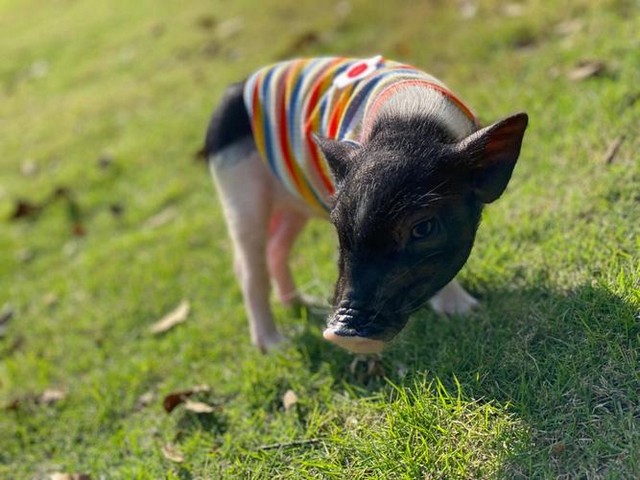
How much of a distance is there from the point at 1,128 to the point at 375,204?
6.33m

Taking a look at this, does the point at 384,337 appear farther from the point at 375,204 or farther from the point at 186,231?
the point at 186,231

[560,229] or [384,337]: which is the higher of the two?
[384,337]

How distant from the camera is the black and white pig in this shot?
2094mm

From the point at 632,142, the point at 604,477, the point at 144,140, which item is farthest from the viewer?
the point at 144,140

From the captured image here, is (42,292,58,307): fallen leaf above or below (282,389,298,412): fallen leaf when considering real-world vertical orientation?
below

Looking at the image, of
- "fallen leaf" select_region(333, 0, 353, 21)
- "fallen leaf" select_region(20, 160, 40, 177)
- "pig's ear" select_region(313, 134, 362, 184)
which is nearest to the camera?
"pig's ear" select_region(313, 134, 362, 184)

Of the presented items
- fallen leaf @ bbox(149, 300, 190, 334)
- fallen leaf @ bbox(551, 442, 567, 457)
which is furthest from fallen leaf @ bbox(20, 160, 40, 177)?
fallen leaf @ bbox(551, 442, 567, 457)

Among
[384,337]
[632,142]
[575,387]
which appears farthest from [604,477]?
[632,142]

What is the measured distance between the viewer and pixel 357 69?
9.30ft

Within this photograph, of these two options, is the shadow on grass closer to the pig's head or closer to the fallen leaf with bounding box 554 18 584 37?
the pig's head

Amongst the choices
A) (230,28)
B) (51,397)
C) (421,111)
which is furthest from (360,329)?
(230,28)

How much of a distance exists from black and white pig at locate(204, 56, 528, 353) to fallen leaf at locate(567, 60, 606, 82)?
5.21 ft

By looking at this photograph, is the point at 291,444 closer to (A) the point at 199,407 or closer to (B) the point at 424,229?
(A) the point at 199,407

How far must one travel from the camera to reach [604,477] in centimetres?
184
